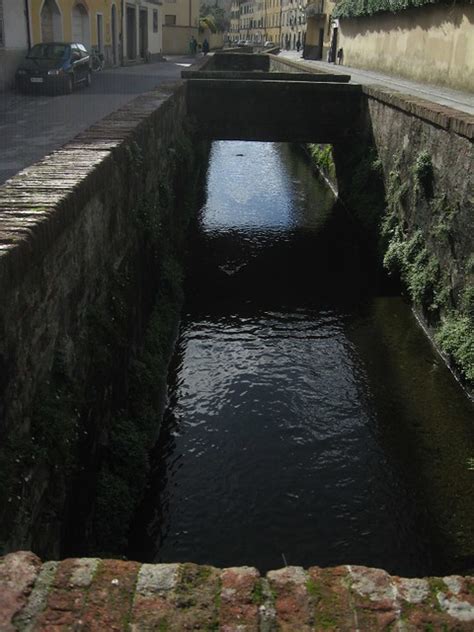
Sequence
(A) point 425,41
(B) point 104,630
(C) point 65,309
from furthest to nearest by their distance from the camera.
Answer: (A) point 425,41
(C) point 65,309
(B) point 104,630

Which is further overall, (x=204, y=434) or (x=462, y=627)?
(x=204, y=434)

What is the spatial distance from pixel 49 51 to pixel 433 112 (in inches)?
500

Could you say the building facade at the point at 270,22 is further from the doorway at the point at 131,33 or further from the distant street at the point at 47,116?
the distant street at the point at 47,116

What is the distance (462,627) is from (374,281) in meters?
11.2

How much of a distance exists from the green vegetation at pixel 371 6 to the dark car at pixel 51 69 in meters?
11.4

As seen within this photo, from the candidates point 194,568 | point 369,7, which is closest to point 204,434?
point 194,568

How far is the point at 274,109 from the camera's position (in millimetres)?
16641

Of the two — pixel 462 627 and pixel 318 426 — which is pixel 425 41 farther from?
pixel 462 627

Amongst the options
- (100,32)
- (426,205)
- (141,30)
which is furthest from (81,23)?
(426,205)

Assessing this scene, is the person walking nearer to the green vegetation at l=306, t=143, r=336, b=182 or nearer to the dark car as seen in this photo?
the green vegetation at l=306, t=143, r=336, b=182

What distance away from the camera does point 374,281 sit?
13.2 m

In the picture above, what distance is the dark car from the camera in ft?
59.4

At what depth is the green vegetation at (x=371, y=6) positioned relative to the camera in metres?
23.4

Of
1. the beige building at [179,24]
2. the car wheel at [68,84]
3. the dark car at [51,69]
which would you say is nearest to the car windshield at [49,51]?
the dark car at [51,69]
